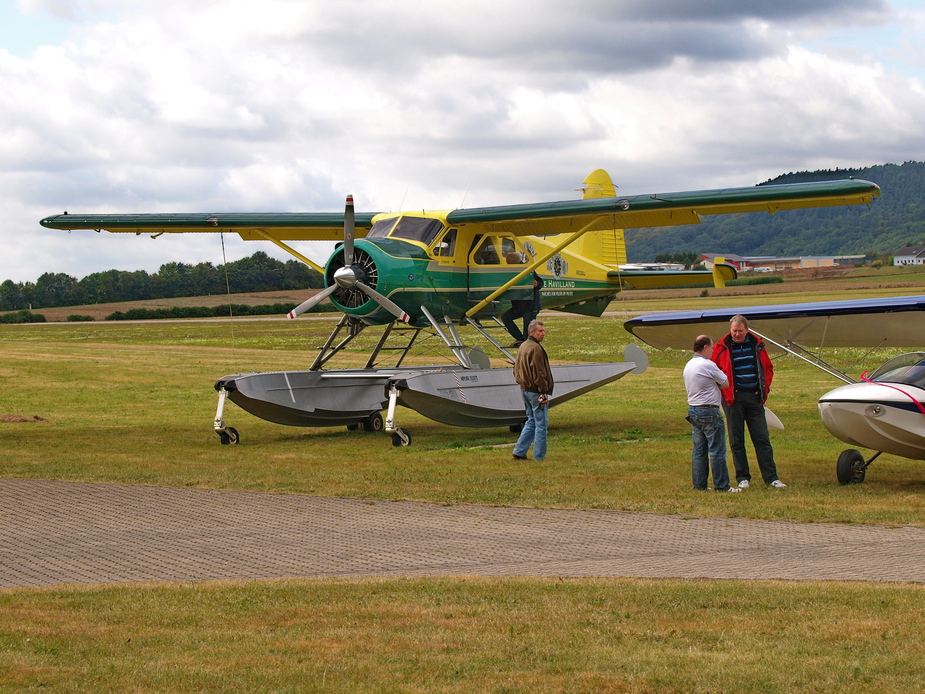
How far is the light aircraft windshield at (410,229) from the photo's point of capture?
17609mm

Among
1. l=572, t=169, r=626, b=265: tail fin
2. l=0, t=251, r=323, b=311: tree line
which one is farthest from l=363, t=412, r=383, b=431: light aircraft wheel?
l=0, t=251, r=323, b=311: tree line

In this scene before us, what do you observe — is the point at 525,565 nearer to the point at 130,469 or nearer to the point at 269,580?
the point at 269,580

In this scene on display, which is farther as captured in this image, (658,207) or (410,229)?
(410,229)

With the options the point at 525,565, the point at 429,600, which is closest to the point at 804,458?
the point at 525,565

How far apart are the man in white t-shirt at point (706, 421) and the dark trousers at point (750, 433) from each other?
24 centimetres

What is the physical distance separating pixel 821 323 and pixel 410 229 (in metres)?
6.84

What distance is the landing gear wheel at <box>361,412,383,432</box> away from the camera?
718 inches

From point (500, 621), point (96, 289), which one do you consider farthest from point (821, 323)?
point (96, 289)

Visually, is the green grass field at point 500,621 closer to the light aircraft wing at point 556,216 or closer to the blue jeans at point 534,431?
the blue jeans at point 534,431

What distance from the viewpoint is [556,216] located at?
1745 centimetres

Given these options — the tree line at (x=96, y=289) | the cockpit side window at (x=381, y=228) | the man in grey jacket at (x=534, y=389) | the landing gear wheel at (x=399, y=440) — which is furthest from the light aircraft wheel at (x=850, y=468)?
the tree line at (x=96, y=289)

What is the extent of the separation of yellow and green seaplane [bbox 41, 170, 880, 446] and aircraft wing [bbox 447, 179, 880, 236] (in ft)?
0.07

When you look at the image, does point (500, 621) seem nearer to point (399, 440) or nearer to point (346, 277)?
point (399, 440)

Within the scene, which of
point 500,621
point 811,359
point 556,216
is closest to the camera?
point 500,621
